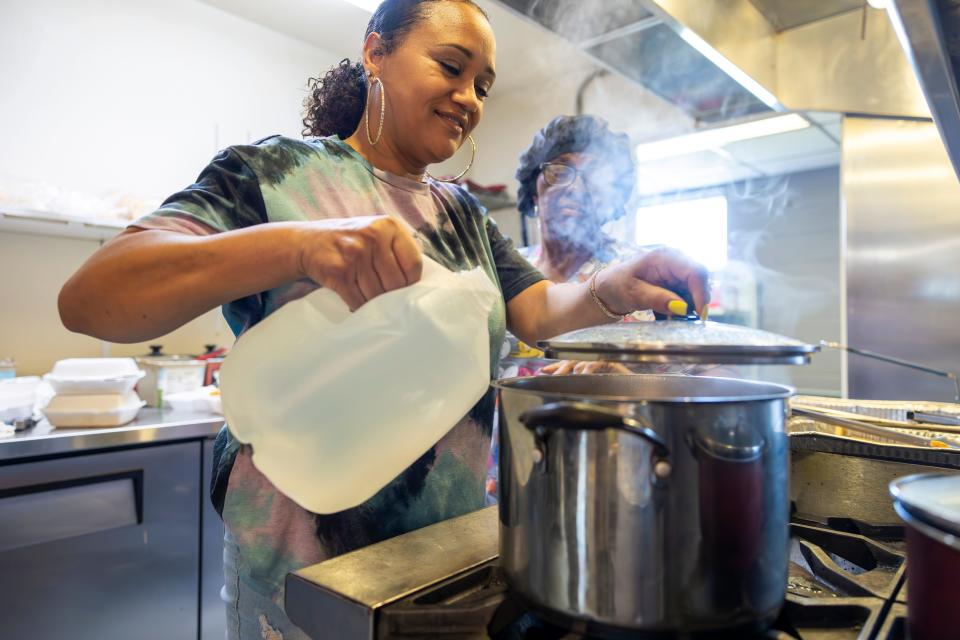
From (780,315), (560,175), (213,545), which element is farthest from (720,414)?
(780,315)

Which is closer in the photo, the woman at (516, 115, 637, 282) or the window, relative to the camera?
the woman at (516, 115, 637, 282)

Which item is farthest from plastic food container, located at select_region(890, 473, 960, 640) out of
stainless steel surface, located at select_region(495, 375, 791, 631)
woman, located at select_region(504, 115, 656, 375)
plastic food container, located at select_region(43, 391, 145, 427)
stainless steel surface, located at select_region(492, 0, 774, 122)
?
plastic food container, located at select_region(43, 391, 145, 427)

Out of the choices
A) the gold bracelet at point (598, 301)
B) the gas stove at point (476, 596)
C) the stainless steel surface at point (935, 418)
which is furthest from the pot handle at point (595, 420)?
the stainless steel surface at point (935, 418)

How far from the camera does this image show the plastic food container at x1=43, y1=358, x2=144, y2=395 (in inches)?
78.7

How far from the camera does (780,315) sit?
405cm

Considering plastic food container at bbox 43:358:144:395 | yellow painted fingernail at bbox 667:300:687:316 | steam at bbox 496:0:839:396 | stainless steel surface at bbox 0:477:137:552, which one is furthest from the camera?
steam at bbox 496:0:839:396

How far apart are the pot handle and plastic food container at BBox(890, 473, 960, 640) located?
207 millimetres

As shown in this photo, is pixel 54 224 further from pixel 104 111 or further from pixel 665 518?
pixel 665 518

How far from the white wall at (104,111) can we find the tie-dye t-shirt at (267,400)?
Result: 2.16 meters

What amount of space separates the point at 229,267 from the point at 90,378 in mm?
1703

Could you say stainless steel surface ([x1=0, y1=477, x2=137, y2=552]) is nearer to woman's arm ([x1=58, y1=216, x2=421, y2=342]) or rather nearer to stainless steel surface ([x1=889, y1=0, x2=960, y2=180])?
woman's arm ([x1=58, y1=216, x2=421, y2=342])

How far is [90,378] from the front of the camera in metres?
2.00

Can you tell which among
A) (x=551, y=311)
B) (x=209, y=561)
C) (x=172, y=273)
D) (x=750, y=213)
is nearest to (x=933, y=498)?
(x=551, y=311)

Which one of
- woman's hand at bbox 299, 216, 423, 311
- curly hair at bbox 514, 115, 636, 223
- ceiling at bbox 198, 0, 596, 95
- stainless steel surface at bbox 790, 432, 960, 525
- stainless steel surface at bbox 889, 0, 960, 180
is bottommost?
stainless steel surface at bbox 790, 432, 960, 525
